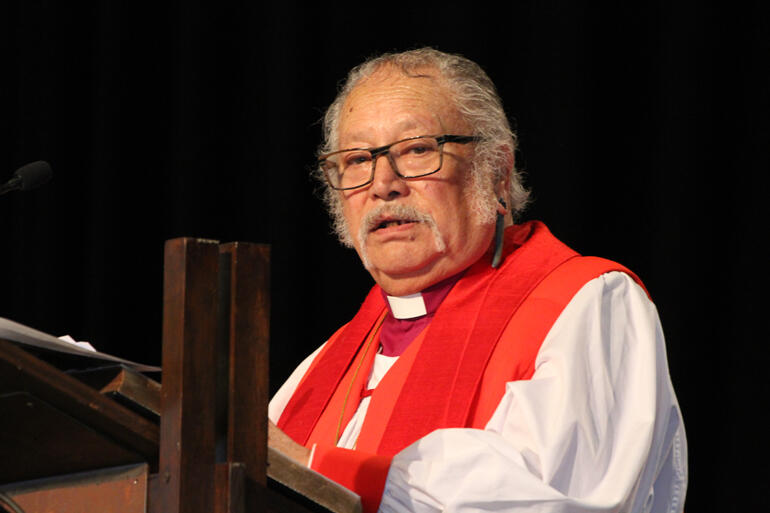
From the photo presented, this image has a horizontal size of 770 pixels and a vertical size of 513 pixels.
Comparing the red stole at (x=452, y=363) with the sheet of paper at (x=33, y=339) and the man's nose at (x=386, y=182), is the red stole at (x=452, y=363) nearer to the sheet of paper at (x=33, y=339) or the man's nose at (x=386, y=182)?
the man's nose at (x=386, y=182)

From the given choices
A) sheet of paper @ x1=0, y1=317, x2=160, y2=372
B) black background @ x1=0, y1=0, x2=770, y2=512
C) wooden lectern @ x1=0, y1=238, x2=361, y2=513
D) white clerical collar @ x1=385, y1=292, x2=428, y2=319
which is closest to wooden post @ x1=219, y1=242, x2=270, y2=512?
wooden lectern @ x1=0, y1=238, x2=361, y2=513

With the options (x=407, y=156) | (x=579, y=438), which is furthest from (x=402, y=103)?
(x=579, y=438)

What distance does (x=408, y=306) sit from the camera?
2.45 metres

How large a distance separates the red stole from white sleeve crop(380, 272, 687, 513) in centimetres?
9

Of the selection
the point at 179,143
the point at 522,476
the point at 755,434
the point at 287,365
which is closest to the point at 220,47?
the point at 179,143

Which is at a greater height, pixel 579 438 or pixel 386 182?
pixel 386 182

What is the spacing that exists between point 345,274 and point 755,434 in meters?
1.40

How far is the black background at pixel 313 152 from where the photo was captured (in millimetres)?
2734

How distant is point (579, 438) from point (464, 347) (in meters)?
0.50

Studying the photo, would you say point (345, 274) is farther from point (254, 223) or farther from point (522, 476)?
point (522, 476)

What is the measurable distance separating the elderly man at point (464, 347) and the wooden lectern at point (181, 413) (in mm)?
345

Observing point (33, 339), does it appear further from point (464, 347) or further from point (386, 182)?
point (386, 182)

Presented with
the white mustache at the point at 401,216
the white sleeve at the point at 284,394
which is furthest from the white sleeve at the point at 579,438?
the white sleeve at the point at 284,394

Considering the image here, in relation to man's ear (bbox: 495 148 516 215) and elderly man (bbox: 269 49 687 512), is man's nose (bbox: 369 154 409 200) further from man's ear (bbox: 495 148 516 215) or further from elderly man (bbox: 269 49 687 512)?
man's ear (bbox: 495 148 516 215)
